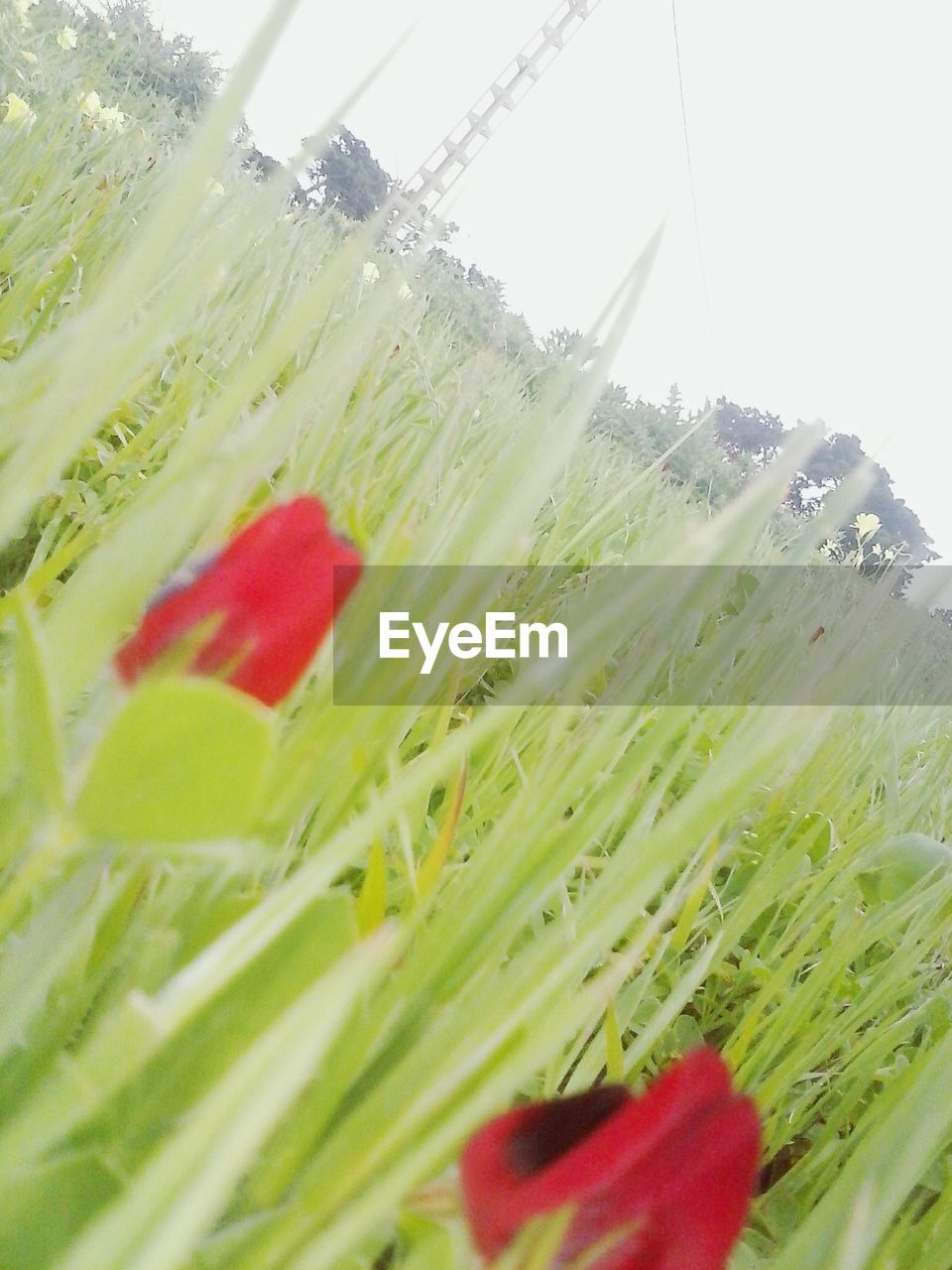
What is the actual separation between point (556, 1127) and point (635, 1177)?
20 millimetres

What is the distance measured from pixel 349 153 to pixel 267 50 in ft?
41.6

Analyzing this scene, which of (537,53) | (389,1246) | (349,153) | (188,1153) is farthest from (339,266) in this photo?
(349,153)

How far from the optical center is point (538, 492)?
0.20 metres

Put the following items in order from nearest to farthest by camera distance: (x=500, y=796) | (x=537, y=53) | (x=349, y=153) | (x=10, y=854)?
1. (x=10, y=854)
2. (x=500, y=796)
3. (x=537, y=53)
4. (x=349, y=153)

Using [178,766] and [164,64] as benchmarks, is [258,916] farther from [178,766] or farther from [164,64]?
[164,64]

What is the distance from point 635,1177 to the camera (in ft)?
0.57

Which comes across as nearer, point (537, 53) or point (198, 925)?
point (198, 925)

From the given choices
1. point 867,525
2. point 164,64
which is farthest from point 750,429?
point 867,525

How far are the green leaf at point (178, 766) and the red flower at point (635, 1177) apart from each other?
84mm

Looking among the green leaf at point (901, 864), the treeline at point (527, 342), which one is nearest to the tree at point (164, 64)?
the treeline at point (527, 342)

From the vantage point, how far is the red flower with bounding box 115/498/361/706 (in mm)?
204

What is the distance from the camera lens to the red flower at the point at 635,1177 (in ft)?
0.55

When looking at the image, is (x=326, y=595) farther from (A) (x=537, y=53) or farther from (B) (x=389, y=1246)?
(A) (x=537, y=53)

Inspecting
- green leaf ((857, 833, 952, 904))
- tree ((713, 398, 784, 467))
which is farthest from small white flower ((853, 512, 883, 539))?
tree ((713, 398, 784, 467))
